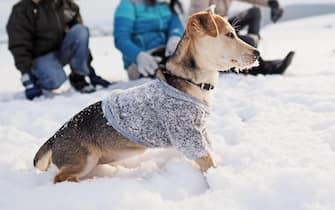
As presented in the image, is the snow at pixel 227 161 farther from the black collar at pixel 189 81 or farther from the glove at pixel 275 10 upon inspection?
the glove at pixel 275 10

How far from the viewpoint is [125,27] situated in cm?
405

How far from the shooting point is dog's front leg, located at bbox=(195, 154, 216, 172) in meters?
2.24

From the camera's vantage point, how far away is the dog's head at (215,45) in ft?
7.49

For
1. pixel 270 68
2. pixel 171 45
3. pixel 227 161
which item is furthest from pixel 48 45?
pixel 227 161

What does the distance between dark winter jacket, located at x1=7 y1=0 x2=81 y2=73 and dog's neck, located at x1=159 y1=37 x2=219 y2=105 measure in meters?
1.98

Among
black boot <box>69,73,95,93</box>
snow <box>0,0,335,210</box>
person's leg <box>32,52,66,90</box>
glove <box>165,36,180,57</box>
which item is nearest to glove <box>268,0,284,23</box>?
snow <box>0,0,335,210</box>

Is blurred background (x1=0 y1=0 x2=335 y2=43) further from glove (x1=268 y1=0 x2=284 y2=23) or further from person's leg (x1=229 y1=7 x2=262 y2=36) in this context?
glove (x1=268 y1=0 x2=284 y2=23)

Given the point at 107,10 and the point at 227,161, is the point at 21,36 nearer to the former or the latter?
the point at 227,161

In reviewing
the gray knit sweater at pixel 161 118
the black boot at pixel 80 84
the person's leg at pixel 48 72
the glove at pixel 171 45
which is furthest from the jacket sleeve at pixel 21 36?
the gray knit sweater at pixel 161 118

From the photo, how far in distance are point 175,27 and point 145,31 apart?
0.27 metres

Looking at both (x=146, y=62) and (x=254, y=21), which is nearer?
(x=146, y=62)

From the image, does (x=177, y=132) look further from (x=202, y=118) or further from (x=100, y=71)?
(x=100, y=71)

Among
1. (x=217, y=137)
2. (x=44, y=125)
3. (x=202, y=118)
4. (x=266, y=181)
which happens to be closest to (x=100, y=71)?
(x=44, y=125)

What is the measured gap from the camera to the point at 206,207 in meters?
1.87
